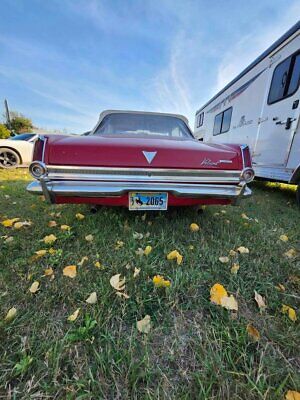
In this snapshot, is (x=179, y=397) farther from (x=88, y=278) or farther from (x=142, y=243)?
(x=142, y=243)

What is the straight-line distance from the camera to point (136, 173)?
1.81 m

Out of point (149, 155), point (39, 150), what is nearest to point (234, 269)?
point (149, 155)

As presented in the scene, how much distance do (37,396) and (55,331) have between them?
0.29 metres

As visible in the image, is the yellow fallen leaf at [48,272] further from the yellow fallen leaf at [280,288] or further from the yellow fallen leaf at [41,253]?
the yellow fallen leaf at [280,288]

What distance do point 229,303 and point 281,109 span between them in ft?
12.4

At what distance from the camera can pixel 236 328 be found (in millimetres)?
1130

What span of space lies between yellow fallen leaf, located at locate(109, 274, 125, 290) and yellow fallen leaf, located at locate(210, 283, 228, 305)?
1.98ft

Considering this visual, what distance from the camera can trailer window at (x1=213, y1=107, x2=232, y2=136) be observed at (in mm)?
6324

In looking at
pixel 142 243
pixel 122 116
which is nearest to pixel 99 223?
pixel 142 243

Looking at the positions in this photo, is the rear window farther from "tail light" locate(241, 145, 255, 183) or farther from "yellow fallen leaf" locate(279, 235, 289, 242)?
"yellow fallen leaf" locate(279, 235, 289, 242)

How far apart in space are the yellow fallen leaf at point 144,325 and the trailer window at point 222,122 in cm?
644

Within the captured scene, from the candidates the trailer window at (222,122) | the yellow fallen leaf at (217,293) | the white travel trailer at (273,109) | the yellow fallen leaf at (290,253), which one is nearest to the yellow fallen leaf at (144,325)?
the yellow fallen leaf at (217,293)

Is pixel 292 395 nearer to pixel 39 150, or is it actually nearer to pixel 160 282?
pixel 160 282

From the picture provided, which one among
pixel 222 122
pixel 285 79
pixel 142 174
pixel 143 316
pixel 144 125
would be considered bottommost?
pixel 143 316
